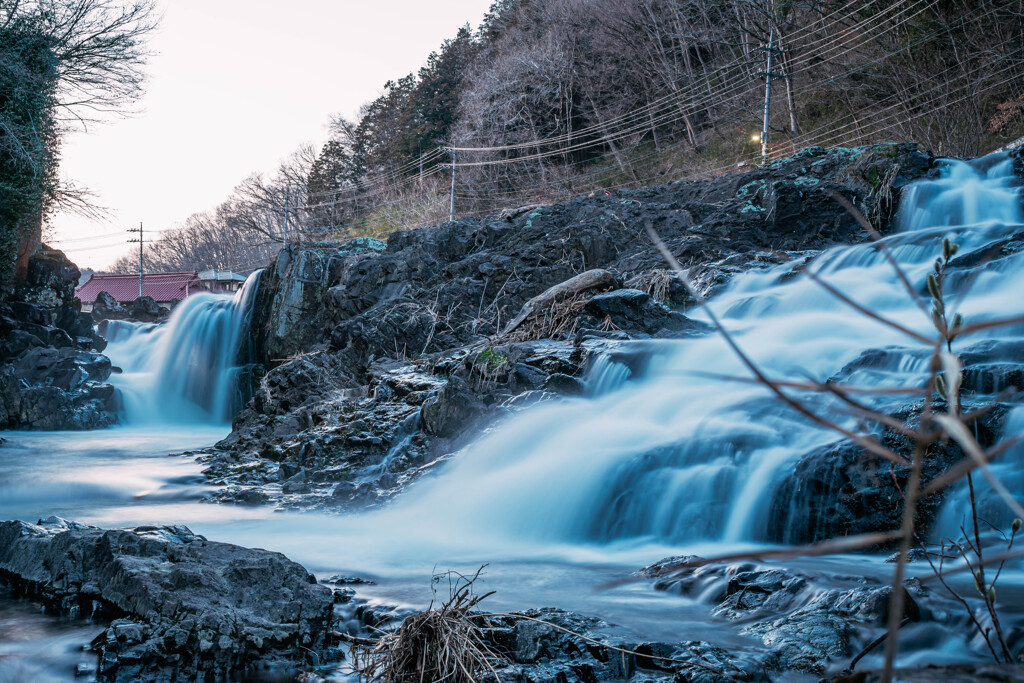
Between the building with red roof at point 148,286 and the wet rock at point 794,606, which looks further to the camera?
the building with red roof at point 148,286

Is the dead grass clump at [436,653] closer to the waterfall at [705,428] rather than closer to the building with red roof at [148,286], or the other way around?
the waterfall at [705,428]

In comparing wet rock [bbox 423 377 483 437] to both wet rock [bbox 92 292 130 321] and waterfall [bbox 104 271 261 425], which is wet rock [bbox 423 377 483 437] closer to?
waterfall [bbox 104 271 261 425]

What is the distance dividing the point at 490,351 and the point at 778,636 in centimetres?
600

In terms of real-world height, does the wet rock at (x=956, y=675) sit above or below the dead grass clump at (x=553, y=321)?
below

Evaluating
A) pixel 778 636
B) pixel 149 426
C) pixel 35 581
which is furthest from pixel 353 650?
pixel 149 426

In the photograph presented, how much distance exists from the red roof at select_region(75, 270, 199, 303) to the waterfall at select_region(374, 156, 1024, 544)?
174 ft

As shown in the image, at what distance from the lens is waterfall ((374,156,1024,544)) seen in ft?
18.8

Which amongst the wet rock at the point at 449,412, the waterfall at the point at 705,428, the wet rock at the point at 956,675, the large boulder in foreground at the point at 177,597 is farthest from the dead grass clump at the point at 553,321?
the wet rock at the point at 956,675

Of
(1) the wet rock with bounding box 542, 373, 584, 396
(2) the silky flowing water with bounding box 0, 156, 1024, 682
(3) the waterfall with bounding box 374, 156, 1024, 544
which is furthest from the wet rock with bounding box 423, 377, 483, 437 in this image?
(1) the wet rock with bounding box 542, 373, 584, 396

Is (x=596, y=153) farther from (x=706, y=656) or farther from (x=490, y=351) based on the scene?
(x=706, y=656)

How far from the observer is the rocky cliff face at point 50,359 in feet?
53.7

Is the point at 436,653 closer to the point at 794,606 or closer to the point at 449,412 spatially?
the point at 794,606

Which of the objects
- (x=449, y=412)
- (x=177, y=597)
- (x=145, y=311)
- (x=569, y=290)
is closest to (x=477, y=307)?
(x=569, y=290)

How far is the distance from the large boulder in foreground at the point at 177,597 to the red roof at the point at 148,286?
54941 millimetres
